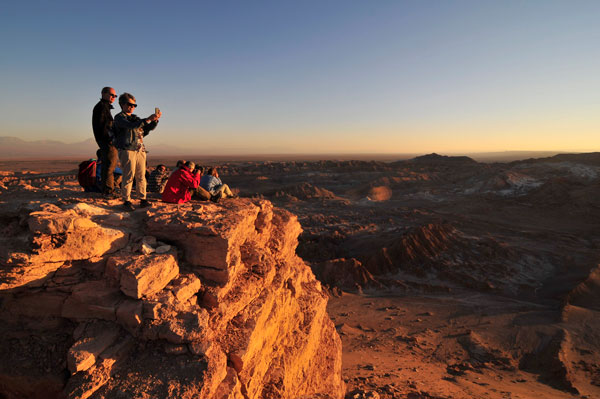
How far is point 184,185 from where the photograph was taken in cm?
490

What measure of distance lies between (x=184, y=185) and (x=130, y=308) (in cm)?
222

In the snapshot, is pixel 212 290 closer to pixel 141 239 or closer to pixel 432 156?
pixel 141 239

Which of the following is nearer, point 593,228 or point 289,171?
point 593,228

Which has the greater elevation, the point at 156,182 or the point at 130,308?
the point at 156,182

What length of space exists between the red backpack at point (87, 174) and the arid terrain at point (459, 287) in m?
0.26

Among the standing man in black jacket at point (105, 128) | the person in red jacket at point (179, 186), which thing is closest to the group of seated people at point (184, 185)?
the person in red jacket at point (179, 186)

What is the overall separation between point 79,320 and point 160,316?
3.13 feet

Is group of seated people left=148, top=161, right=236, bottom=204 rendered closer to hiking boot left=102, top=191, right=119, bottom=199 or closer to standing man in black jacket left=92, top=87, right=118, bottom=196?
hiking boot left=102, top=191, right=119, bottom=199

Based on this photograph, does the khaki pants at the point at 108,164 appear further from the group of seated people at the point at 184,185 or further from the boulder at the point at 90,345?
the boulder at the point at 90,345

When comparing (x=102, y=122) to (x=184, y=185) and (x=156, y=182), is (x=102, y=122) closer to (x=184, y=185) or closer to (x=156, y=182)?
(x=184, y=185)

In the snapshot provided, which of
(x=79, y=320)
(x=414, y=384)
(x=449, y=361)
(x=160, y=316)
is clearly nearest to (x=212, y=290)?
(x=160, y=316)

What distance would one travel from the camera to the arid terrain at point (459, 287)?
24.3 ft

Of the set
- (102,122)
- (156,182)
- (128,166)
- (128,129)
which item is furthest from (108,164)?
(156,182)

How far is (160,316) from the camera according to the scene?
3.16 m
